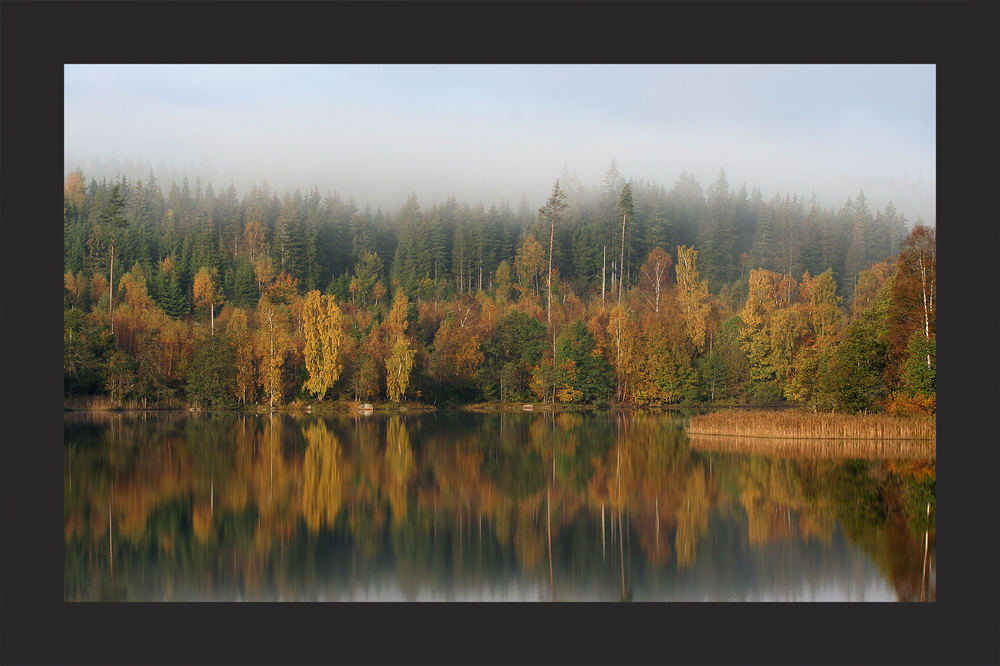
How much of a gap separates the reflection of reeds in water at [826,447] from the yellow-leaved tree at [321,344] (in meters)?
25.9

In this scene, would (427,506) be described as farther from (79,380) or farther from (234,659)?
(79,380)

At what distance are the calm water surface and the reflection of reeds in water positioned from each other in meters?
0.45

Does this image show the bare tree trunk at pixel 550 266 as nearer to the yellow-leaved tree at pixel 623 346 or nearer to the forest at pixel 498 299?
the forest at pixel 498 299

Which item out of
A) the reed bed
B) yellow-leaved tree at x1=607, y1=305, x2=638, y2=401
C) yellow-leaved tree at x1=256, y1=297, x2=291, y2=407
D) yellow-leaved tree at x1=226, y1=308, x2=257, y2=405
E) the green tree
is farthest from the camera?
yellow-leaved tree at x1=607, y1=305, x2=638, y2=401

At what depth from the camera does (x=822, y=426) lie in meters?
30.6

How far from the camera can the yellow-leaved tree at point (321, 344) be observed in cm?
5209

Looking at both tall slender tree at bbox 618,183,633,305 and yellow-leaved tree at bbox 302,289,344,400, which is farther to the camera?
tall slender tree at bbox 618,183,633,305

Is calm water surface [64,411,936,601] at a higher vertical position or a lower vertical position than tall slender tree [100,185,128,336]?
lower

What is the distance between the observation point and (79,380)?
46.5 meters

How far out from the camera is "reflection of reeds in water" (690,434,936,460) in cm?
2642

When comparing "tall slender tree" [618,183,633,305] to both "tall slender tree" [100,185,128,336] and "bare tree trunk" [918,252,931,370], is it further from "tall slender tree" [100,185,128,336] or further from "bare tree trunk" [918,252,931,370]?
"bare tree trunk" [918,252,931,370]

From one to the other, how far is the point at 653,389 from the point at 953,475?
4069 cm

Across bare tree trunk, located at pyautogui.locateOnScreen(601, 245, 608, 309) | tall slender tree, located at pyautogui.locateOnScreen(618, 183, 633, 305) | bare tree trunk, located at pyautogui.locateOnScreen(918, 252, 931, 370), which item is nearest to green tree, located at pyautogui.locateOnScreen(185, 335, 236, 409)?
bare tree trunk, located at pyautogui.locateOnScreen(601, 245, 608, 309)

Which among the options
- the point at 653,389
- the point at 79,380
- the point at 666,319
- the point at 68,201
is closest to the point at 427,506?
the point at 79,380
